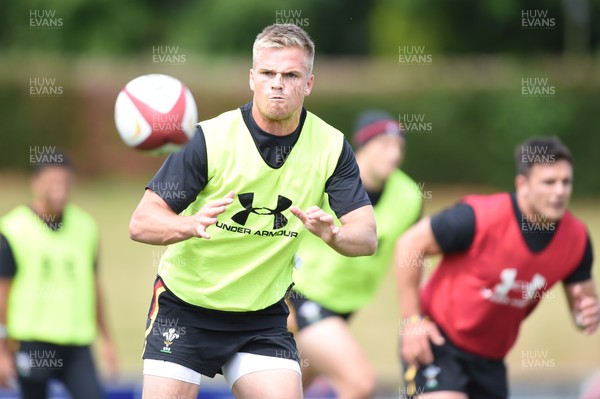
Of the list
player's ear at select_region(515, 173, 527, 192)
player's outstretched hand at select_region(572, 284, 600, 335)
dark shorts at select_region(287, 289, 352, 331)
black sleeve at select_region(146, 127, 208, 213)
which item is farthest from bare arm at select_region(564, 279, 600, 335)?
black sleeve at select_region(146, 127, 208, 213)

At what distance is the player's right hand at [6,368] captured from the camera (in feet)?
24.3

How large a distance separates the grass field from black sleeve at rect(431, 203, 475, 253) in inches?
134

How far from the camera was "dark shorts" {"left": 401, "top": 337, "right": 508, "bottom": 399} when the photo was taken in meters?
6.36

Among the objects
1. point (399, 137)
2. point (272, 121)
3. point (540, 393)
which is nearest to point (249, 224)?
point (272, 121)

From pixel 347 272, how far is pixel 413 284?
1.30 m

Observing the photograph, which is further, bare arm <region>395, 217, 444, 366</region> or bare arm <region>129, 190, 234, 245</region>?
bare arm <region>395, 217, 444, 366</region>

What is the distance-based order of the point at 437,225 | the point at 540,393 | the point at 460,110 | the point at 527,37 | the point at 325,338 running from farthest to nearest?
1. the point at 527,37
2. the point at 460,110
3. the point at 540,393
4. the point at 325,338
5. the point at 437,225

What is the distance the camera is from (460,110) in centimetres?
2697

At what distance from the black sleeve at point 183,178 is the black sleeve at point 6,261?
3.11 m

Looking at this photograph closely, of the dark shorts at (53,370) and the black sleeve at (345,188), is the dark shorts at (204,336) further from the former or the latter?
the dark shorts at (53,370)

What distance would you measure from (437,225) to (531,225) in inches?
24.0

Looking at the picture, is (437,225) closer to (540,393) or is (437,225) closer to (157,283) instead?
(157,283)

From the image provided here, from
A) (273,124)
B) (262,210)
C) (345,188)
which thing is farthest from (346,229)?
(273,124)

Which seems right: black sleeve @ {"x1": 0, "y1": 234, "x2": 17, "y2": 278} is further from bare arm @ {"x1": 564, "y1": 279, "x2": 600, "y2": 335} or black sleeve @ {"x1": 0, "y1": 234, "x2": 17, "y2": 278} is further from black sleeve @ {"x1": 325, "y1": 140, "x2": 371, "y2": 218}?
bare arm @ {"x1": 564, "y1": 279, "x2": 600, "y2": 335}
